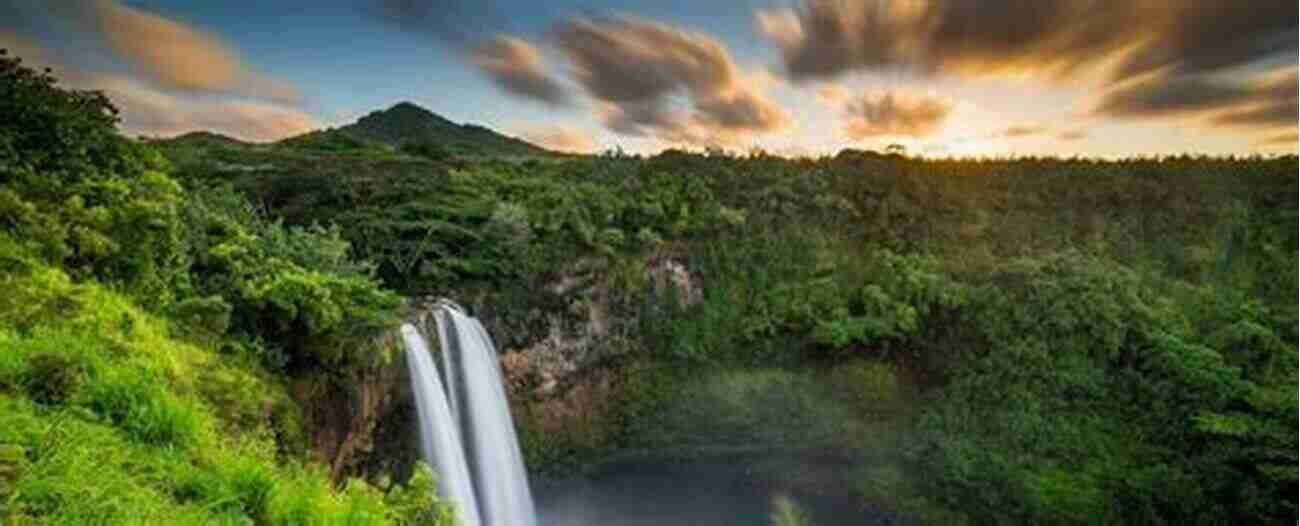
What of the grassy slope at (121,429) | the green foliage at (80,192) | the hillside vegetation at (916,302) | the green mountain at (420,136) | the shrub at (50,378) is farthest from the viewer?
the green mountain at (420,136)

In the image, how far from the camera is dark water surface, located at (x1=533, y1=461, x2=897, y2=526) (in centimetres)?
990

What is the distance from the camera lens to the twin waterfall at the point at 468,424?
266 inches

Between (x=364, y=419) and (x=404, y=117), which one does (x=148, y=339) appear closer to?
(x=364, y=419)

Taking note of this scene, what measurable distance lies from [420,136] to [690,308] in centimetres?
490

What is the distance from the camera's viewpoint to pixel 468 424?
25.7 feet

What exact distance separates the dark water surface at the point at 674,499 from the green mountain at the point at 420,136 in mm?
5465

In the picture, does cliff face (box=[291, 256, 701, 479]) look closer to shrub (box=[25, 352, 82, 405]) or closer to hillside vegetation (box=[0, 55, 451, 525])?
hillside vegetation (box=[0, 55, 451, 525])

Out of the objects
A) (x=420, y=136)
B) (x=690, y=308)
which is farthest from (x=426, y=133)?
(x=690, y=308)

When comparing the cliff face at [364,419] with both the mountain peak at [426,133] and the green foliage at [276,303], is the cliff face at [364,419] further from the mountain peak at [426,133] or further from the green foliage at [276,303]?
the mountain peak at [426,133]

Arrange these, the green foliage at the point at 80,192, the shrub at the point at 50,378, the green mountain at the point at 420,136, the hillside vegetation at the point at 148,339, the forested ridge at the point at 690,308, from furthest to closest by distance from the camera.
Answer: the green mountain at the point at 420,136 < the green foliage at the point at 80,192 < the forested ridge at the point at 690,308 < the shrub at the point at 50,378 < the hillside vegetation at the point at 148,339

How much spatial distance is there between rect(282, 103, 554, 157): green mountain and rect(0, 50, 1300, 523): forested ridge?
→ 22 centimetres

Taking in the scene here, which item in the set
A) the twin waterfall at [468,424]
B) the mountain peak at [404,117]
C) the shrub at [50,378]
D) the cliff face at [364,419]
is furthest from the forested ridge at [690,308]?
the mountain peak at [404,117]

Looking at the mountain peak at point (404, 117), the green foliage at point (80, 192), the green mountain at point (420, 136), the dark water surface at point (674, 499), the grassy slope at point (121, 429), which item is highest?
the mountain peak at point (404, 117)

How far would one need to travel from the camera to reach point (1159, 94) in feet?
20.6
